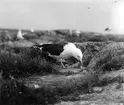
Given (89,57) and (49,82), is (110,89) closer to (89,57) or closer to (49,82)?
(49,82)

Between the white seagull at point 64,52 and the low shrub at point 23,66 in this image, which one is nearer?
the low shrub at point 23,66

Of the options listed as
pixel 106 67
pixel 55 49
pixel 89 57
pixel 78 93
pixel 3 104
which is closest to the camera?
pixel 3 104

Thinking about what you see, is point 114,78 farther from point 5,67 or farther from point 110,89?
point 5,67

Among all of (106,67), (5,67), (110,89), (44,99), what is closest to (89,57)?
(106,67)

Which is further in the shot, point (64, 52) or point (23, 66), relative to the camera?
point (64, 52)

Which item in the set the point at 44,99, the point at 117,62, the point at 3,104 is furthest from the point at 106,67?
the point at 3,104

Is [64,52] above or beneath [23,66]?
above

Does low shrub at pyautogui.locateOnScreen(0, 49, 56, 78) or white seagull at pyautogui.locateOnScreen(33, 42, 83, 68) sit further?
white seagull at pyautogui.locateOnScreen(33, 42, 83, 68)

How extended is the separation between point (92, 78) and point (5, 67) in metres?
2.80

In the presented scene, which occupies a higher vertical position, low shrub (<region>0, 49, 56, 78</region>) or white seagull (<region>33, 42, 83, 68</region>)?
white seagull (<region>33, 42, 83, 68</region>)

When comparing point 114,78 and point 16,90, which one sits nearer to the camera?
point 16,90

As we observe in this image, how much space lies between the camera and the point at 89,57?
13.7m

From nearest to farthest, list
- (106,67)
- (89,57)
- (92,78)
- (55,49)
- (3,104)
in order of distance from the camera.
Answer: (3,104) → (92,78) → (106,67) → (55,49) → (89,57)

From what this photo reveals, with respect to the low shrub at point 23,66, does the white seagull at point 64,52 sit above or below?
above
